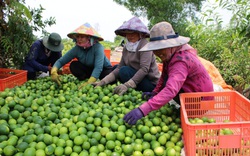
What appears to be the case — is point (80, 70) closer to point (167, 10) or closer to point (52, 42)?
point (52, 42)

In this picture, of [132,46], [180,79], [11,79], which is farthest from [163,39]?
[11,79]

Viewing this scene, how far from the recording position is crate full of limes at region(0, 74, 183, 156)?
2.48 m

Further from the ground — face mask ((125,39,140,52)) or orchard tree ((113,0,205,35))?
orchard tree ((113,0,205,35))

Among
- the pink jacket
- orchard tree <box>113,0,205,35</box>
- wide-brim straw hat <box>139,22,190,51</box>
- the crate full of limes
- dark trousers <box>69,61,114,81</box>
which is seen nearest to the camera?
the crate full of limes

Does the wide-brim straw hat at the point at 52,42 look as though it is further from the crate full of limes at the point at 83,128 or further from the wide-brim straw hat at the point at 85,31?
the crate full of limes at the point at 83,128

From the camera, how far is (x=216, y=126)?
2.15 meters

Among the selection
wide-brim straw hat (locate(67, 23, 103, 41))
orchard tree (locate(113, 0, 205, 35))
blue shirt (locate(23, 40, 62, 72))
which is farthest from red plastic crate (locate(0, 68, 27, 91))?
orchard tree (locate(113, 0, 205, 35))

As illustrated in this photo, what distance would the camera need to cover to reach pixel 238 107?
9.39 ft

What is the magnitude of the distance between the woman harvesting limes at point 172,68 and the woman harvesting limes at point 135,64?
0.96 metres

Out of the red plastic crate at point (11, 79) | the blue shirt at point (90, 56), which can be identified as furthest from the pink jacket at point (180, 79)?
the red plastic crate at point (11, 79)

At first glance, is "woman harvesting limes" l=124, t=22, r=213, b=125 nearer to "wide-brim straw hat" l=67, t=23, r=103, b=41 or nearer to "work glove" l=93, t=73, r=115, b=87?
"work glove" l=93, t=73, r=115, b=87

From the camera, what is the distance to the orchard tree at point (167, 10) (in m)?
13.8

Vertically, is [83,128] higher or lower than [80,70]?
lower

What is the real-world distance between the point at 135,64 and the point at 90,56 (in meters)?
0.87
